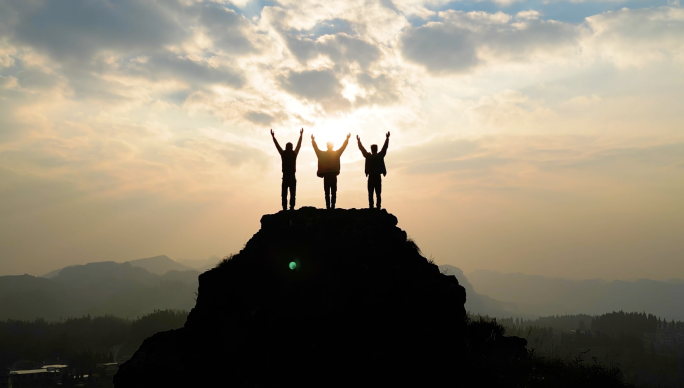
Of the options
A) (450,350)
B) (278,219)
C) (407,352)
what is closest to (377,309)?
(407,352)

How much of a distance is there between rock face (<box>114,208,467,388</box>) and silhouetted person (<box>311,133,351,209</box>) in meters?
1.48

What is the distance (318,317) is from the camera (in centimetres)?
1598

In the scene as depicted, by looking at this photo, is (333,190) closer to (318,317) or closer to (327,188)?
(327,188)

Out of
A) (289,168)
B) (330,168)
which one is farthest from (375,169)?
(289,168)

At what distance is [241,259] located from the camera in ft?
65.5

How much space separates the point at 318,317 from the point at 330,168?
788 centimetres

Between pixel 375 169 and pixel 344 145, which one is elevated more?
pixel 344 145

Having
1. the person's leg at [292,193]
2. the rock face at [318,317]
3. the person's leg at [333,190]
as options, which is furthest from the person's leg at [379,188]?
the person's leg at [292,193]

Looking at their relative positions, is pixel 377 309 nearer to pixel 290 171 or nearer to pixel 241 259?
pixel 241 259

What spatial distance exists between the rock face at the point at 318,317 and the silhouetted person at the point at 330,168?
148 cm

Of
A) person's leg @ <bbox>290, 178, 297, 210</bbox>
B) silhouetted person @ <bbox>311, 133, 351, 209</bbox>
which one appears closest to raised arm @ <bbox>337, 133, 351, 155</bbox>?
silhouetted person @ <bbox>311, 133, 351, 209</bbox>

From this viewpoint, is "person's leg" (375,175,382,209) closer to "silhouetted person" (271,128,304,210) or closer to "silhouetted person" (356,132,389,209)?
"silhouetted person" (356,132,389,209)

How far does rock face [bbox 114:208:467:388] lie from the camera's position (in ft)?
48.8

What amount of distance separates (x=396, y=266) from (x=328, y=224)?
12.1ft
